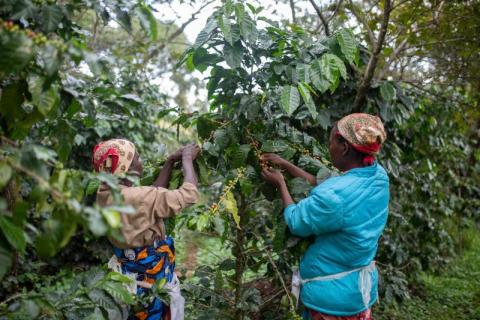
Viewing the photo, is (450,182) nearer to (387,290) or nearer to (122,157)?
(387,290)

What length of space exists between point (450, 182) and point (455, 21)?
2.42 m

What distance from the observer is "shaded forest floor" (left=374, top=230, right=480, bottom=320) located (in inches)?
169

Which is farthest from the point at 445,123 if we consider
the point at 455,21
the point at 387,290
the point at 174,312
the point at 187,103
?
the point at 187,103

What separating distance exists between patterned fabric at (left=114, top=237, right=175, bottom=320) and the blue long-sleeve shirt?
2.07 ft

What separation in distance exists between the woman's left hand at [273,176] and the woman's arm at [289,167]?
0.06 meters

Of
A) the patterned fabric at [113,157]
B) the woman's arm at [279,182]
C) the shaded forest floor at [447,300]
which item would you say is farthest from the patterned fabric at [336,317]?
the shaded forest floor at [447,300]

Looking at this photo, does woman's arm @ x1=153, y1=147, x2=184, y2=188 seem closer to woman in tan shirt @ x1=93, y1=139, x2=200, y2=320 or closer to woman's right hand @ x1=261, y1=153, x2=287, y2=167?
woman in tan shirt @ x1=93, y1=139, x2=200, y2=320

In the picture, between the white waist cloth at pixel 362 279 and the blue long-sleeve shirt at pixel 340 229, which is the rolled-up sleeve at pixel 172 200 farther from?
the white waist cloth at pixel 362 279

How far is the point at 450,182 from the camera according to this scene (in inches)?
212

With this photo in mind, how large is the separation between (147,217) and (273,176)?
1.88 ft

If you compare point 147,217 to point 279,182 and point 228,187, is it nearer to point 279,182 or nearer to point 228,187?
point 228,187

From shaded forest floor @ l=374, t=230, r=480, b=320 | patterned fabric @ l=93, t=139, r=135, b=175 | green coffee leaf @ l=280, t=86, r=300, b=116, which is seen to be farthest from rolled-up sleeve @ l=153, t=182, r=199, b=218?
shaded forest floor @ l=374, t=230, r=480, b=320

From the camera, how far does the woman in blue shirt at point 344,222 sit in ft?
5.91

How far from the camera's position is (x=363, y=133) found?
185cm
